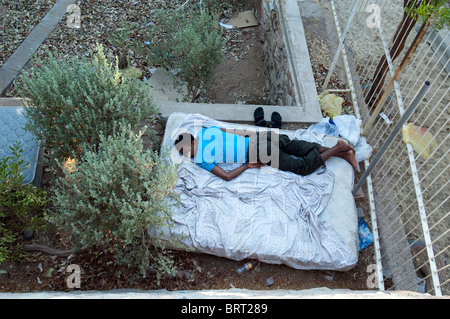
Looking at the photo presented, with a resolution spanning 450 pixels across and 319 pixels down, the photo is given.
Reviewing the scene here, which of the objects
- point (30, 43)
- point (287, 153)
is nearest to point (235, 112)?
point (287, 153)

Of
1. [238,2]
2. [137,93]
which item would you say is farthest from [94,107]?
[238,2]

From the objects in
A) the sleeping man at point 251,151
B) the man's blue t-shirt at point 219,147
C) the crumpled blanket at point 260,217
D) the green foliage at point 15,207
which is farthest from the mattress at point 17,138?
the man's blue t-shirt at point 219,147

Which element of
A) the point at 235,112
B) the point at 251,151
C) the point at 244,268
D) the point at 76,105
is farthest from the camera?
the point at 235,112

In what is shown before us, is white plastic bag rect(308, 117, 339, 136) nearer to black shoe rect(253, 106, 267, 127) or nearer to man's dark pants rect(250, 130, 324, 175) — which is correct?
man's dark pants rect(250, 130, 324, 175)

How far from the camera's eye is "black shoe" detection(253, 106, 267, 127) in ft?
14.3

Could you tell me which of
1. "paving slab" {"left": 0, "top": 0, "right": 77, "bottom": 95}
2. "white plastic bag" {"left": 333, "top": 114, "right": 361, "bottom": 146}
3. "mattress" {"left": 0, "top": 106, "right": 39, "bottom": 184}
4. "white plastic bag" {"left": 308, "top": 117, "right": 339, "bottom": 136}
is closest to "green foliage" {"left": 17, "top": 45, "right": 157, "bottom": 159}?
"mattress" {"left": 0, "top": 106, "right": 39, "bottom": 184}

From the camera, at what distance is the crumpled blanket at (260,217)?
3.22 metres

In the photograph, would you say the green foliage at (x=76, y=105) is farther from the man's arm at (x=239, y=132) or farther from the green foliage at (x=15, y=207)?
the man's arm at (x=239, y=132)

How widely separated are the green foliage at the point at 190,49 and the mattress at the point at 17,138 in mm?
2241

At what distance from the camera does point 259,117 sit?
436 cm

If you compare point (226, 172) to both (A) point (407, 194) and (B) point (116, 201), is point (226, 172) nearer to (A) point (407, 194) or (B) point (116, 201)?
(B) point (116, 201)

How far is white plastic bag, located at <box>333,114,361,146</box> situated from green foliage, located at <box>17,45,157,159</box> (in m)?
2.50

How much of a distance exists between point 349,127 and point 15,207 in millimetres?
3826
